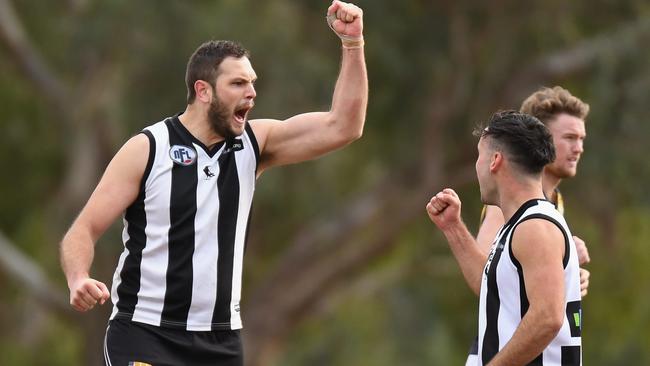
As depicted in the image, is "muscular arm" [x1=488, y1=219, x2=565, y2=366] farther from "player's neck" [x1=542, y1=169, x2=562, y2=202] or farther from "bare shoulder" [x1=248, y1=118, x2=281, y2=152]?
"bare shoulder" [x1=248, y1=118, x2=281, y2=152]

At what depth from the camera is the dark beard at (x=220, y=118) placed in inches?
242

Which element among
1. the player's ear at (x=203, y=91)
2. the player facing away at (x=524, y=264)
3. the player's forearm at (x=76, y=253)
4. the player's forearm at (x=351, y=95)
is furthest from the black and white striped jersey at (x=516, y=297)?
the player's forearm at (x=76, y=253)

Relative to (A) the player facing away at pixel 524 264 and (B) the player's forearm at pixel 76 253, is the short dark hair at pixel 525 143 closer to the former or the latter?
(A) the player facing away at pixel 524 264

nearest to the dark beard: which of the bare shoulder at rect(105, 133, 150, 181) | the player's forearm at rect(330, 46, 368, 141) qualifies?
the bare shoulder at rect(105, 133, 150, 181)

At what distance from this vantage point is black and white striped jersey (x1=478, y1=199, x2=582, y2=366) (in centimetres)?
517

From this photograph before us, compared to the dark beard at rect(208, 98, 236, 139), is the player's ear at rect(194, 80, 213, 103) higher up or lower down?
higher up

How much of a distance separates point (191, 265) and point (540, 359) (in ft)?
5.65

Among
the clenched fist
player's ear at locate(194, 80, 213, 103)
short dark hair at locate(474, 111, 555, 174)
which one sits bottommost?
short dark hair at locate(474, 111, 555, 174)

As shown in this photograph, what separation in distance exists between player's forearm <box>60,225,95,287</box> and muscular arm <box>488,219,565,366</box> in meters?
1.94

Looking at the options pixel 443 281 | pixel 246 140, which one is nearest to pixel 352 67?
pixel 246 140

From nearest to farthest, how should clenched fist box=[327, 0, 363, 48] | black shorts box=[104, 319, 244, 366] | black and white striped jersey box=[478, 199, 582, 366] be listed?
black and white striped jersey box=[478, 199, 582, 366]
black shorts box=[104, 319, 244, 366]
clenched fist box=[327, 0, 363, 48]

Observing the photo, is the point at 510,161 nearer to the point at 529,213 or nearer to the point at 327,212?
the point at 529,213

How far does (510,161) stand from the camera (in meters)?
5.35

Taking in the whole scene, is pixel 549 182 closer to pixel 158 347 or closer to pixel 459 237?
pixel 459 237
